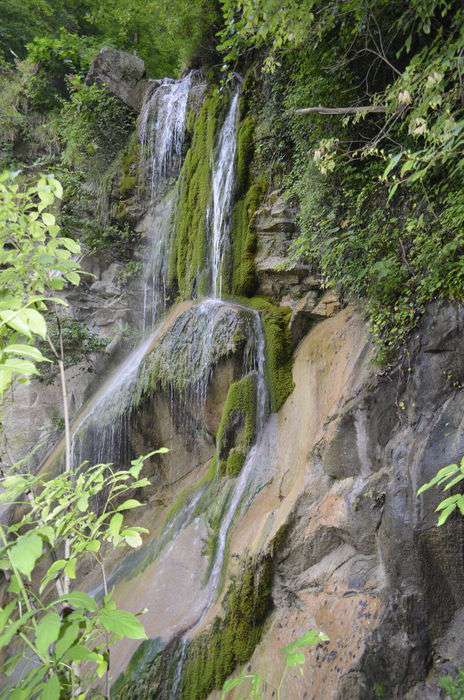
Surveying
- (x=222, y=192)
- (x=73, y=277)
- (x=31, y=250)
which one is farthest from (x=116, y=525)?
(x=222, y=192)

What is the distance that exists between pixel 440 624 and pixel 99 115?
530 inches

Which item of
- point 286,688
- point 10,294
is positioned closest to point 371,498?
point 286,688

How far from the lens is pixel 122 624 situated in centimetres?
126

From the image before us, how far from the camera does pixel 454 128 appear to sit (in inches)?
123

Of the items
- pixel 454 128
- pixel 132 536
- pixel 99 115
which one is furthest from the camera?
pixel 99 115

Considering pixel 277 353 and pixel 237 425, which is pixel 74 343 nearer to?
pixel 237 425

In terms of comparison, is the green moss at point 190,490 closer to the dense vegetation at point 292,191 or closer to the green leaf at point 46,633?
the dense vegetation at point 292,191

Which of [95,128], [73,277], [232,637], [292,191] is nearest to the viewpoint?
[73,277]

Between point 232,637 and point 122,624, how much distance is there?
363 centimetres

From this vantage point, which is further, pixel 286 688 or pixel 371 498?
pixel 371 498

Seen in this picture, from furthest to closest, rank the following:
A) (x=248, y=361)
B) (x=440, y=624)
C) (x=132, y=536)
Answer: (x=248, y=361) → (x=440, y=624) → (x=132, y=536)

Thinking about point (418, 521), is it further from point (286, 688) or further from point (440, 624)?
point (286, 688)

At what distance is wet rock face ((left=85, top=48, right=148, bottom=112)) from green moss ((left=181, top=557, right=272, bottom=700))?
12.3 metres

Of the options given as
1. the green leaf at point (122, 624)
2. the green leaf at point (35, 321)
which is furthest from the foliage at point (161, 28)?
the green leaf at point (122, 624)
